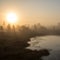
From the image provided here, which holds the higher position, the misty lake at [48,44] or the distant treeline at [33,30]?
the distant treeline at [33,30]

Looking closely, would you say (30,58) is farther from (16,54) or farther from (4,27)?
(4,27)

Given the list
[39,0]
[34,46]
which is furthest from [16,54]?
[39,0]

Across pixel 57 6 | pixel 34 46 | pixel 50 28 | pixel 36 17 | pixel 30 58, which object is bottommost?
pixel 30 58

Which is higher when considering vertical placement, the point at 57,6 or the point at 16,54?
the point at 57,6

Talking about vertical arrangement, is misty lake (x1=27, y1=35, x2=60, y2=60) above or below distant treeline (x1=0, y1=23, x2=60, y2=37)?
below

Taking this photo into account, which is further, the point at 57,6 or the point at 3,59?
the point at 57,6
